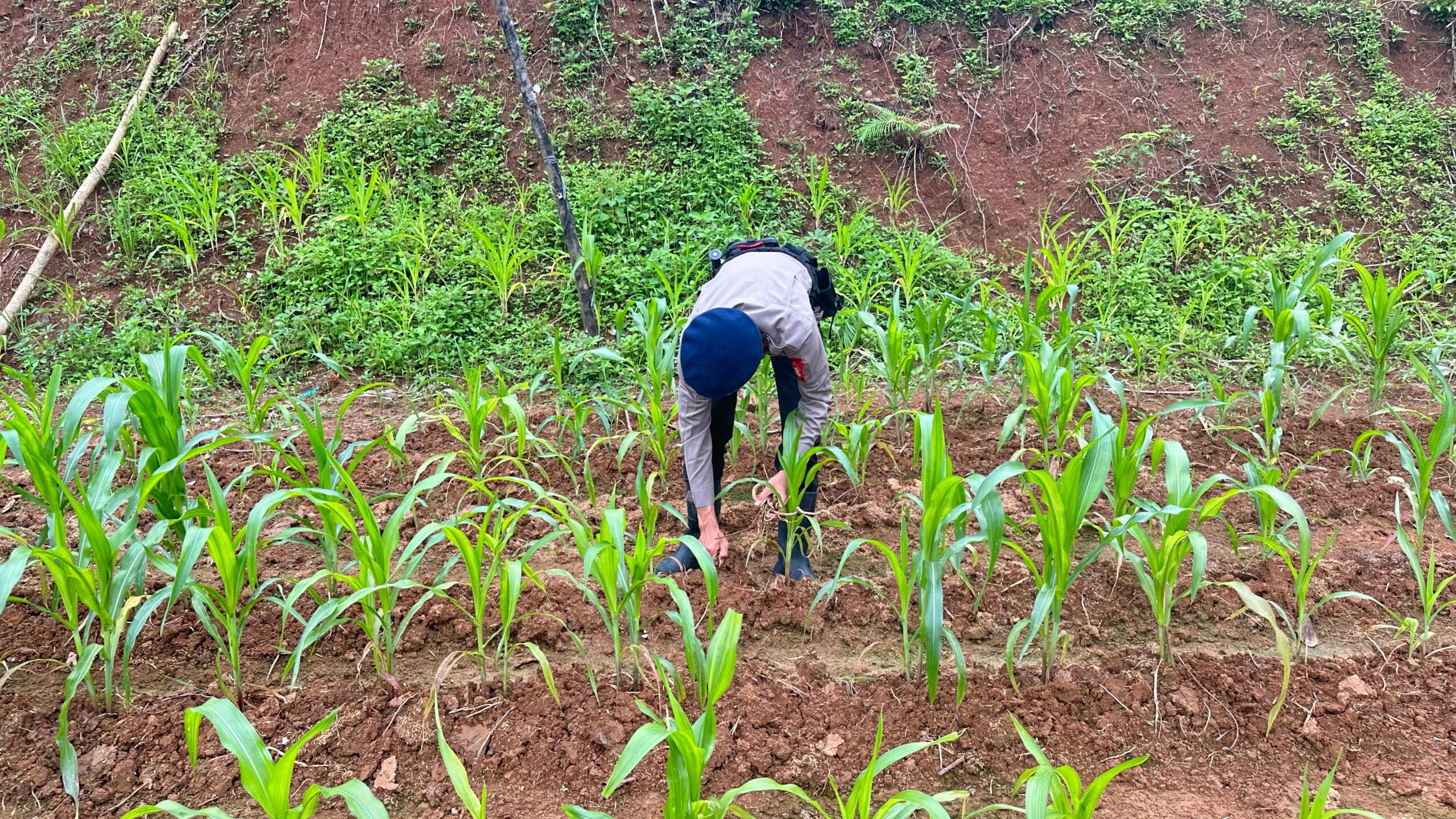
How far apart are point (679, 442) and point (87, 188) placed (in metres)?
4.46

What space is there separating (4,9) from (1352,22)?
9610 mm

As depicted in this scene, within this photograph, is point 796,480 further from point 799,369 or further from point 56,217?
point 56,217

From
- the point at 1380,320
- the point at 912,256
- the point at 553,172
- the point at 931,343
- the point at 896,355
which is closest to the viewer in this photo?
the point at 1380,320

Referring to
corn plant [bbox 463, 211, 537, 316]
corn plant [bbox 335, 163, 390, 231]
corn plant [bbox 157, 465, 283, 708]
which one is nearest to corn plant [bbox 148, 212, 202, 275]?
corn plant [bbox 335, 163, 390, 231]

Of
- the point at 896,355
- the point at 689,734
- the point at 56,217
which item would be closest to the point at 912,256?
the point at 896,355

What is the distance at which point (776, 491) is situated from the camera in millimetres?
2873

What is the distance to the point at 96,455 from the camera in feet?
9.63

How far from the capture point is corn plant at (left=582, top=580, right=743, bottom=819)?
1682mm

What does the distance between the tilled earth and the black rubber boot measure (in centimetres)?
15

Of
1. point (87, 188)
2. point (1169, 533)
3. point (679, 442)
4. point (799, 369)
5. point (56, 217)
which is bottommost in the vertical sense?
point (679, 442)

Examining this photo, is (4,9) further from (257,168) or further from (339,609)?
(339,609)

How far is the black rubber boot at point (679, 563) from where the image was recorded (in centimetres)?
305

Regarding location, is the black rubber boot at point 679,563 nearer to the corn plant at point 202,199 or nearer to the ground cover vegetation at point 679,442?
the ground cover vegetation at point 679,442

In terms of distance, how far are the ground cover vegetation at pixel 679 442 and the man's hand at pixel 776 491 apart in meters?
0.06
